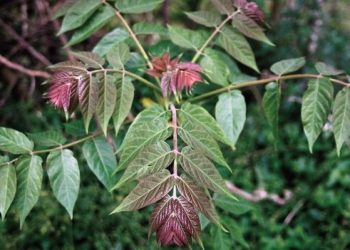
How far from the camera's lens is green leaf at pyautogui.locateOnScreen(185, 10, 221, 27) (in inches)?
73.2

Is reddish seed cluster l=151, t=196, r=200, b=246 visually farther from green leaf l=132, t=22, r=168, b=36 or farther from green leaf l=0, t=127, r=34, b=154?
green leaf l=132, t=22, r=168, b=36

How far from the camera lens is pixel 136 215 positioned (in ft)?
9.63

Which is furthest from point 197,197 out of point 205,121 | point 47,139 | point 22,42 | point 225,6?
point 22,42

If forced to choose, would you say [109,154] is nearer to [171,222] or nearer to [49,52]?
[171,222]

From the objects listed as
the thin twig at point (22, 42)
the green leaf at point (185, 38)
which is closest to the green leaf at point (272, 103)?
the green leaf at point (185, 38)

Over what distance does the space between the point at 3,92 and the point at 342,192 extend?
230cm

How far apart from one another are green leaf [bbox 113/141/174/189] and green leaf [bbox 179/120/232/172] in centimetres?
8

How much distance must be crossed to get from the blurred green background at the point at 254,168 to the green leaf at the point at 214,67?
559 millimetres

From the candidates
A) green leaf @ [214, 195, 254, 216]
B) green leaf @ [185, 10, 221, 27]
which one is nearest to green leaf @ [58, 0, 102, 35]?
green leaf @ [185, 10, 221, 27]

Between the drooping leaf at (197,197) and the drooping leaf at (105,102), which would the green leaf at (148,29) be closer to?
the drooping leaf at (105,102)

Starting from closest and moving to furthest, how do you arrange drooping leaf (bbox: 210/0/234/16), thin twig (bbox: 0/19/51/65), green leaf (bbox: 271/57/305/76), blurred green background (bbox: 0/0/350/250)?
green leaf (bbox: 271/57/305/76) → drooping leaf (bbox: 210/0/234/16) → blurred green background (bbox: 0/0/350/250) → thin twig (bbox: 0/19/51/65)

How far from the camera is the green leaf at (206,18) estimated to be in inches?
73.2

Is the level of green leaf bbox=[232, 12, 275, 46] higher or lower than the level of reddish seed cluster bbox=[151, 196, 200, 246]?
higher

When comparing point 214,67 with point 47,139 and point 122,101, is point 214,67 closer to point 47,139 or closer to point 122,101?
point 122,101
